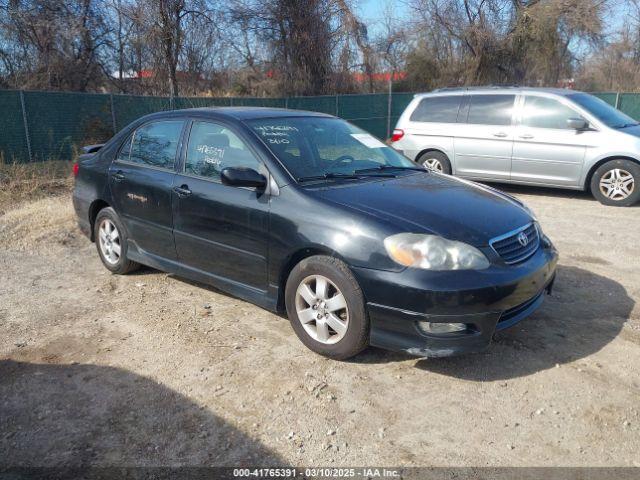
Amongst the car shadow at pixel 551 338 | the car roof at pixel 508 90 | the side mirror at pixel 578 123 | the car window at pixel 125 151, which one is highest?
A: the car roof at pixel 508 90

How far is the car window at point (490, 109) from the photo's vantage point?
9375 millimetres

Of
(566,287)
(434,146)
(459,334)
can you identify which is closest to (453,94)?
(434,146)

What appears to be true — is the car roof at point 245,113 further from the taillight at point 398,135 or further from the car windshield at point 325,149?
the taillight at point 398,135

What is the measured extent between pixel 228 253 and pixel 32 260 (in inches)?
123

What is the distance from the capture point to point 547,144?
8.87m

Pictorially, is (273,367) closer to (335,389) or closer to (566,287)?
(335,389)

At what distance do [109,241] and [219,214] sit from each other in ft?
6.10

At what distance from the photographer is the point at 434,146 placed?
1002cm

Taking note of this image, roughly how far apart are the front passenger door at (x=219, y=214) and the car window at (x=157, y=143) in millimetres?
221

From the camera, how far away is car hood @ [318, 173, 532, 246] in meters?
3.51

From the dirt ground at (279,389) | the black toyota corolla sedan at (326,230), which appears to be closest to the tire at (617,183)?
the dirt ground at (279,389)

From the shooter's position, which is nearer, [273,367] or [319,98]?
[273,367]

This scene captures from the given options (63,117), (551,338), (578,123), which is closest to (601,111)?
(578,123)

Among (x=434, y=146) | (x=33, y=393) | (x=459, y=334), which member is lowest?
(x=33, y=393)
